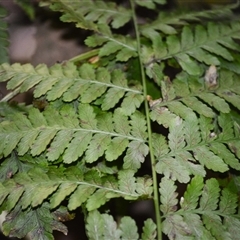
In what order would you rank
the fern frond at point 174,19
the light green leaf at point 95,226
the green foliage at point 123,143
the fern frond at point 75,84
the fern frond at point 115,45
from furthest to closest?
1. the fern frond at point 174,19
2. the fern frond at point 115,45
3. the fern frond at point 75,84
4. the green foliage at point 123,143
5. the light green leaf at point 95,226

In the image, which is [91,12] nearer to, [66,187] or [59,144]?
[59,144]

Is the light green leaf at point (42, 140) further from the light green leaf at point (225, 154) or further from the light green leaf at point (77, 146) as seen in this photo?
the light green leaf at point (225, 154)

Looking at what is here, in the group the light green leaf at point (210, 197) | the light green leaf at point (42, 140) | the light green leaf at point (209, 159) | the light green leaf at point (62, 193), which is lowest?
the light green leaf at point (210, 197)

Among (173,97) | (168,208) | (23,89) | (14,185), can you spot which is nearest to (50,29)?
(23,89)

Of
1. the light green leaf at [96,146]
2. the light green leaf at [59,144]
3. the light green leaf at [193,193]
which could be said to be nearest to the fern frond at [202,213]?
the light green leaf at [193,193]

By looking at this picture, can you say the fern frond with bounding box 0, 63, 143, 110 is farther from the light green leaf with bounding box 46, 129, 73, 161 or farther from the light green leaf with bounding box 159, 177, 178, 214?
the light green leaf with bounding box 159, 177, 178, 214

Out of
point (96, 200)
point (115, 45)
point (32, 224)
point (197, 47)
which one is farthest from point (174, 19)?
point (32, 224)
